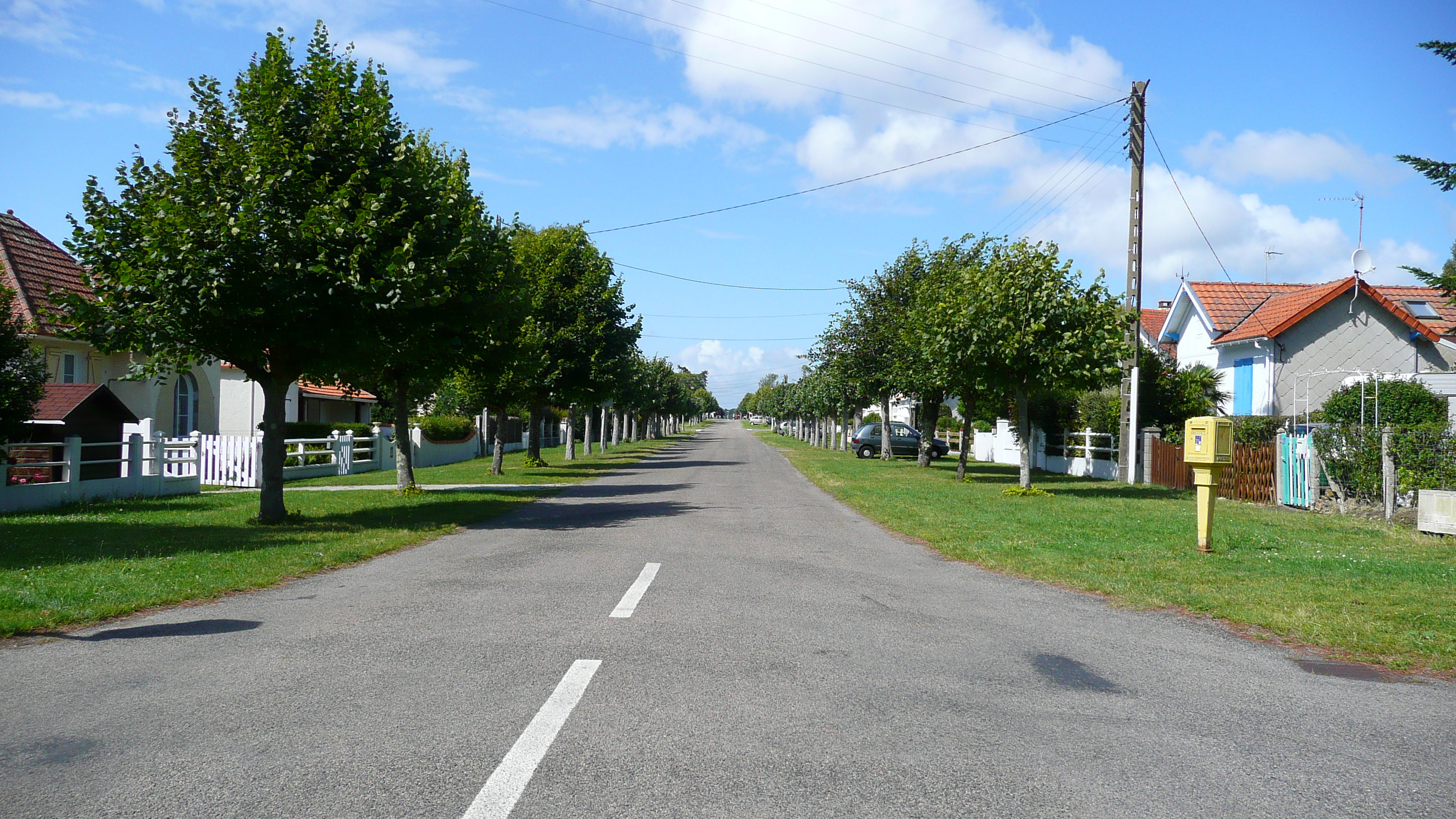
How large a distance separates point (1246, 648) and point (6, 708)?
7.52 metres

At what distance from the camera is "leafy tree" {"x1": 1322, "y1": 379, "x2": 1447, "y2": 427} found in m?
20.3

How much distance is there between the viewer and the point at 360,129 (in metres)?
13.5

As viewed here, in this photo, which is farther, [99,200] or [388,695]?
[99,200]

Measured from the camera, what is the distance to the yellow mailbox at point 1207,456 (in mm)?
10633

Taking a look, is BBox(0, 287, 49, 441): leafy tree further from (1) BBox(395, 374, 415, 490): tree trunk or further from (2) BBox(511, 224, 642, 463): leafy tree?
(2) BBox(511, 224, 642, 463): leafy tree

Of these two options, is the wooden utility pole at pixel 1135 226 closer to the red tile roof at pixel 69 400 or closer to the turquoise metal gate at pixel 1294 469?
the turquoise metal gate at pixel 1294 469

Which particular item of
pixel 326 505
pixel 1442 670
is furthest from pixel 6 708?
pixel 326 505

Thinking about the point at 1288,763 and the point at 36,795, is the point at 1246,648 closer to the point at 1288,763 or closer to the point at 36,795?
the point at 1288,763

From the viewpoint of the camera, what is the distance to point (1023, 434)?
21703 mm

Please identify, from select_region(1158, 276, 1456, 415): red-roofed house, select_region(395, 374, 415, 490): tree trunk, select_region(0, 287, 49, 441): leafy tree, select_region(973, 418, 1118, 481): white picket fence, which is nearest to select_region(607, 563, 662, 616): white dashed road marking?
select_region(0, 287, 49, 441): leafy tree

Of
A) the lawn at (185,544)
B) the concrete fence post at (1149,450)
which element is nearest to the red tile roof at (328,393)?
the lawn at (185,544)

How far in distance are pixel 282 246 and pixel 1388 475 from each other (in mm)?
16622

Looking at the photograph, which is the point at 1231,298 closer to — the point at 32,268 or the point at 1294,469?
the point at 1294,469

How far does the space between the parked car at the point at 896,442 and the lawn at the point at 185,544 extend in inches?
1113
